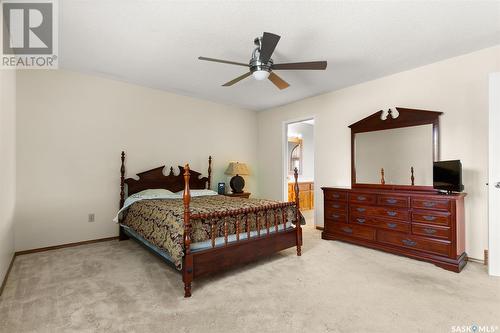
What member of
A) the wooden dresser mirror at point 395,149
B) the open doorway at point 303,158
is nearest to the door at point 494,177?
the wooden dresser mirror at point 395,149

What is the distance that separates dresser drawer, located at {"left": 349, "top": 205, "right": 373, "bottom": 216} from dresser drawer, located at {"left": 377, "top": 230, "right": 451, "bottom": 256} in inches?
12.7

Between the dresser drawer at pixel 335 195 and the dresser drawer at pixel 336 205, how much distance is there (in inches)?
2.5

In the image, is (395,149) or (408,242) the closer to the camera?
(408,242)

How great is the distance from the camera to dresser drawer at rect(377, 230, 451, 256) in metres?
2.93

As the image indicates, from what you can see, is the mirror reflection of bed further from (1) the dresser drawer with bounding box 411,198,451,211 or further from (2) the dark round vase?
(2) the dark round vase

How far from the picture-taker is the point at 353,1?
2.20 metres

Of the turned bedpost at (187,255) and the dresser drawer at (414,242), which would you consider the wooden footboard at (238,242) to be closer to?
the turned bedpost at (187,255)

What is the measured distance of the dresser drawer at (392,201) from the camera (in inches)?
129

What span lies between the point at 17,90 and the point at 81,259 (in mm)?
2536

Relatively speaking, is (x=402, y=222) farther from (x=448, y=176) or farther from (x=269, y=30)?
(x=269, y=30)

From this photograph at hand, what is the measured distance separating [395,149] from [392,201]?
0.91 metres

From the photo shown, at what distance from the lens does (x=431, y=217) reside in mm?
3045

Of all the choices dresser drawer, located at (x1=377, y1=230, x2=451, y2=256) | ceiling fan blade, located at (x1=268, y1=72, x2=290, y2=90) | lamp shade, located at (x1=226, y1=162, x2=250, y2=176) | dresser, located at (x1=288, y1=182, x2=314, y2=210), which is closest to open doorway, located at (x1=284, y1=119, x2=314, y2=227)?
dresser, located at (x1=288, y1=182, x2=314, y2=210)

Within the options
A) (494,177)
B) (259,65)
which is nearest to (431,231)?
(494,177)
